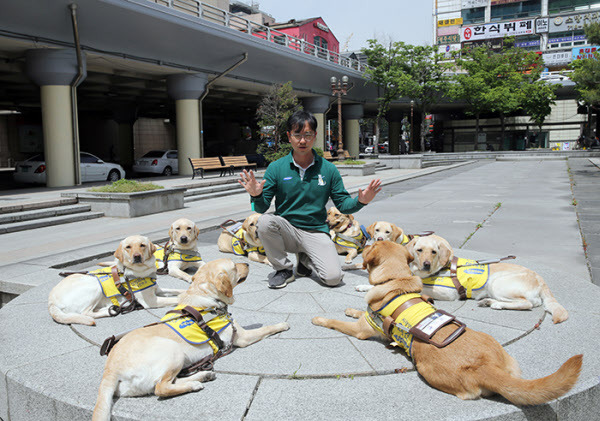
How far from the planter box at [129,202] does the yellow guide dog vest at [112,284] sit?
6.92 meters

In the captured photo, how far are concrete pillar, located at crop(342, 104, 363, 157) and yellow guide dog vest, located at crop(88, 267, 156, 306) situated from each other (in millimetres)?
38222

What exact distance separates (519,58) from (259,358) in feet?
191

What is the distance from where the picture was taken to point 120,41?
1811 cm

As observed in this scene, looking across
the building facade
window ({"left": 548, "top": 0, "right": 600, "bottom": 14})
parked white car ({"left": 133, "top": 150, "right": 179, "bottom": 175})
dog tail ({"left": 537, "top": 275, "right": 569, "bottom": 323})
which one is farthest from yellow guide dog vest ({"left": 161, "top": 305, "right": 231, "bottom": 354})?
window ({"left": 548, "top": 0, "right": 600, "bottom": 14})

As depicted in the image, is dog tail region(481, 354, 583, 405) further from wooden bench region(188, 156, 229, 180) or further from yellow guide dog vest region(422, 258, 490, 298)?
wooden bench region(188, 156, 229, 180)

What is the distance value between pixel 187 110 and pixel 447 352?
22.0 metres

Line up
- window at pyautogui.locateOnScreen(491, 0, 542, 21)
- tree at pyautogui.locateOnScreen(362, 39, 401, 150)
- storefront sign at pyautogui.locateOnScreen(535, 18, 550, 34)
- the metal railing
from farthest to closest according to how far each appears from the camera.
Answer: window at pyautogui.locateOnScreen(491, 0, 542, 21), storefront sign at pyautogui.locateOnScreen(535, 18, 550, 34), tree at pyautogui.locateOnScreen(362, 39, 401, 150), the metal railing

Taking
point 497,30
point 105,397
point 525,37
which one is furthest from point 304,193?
point 525,37

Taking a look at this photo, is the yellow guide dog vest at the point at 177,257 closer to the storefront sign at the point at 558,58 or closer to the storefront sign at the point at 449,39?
the storefront sign at the point at 558,58

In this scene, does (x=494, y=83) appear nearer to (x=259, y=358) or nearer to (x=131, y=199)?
(x=131, y=199)

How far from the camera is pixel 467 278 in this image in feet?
14.7

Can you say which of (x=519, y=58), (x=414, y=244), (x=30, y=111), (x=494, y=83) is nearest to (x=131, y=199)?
(x=414, y=244)

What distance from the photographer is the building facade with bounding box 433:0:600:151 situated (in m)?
55.7

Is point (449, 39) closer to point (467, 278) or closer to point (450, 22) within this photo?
point (450, 22)
